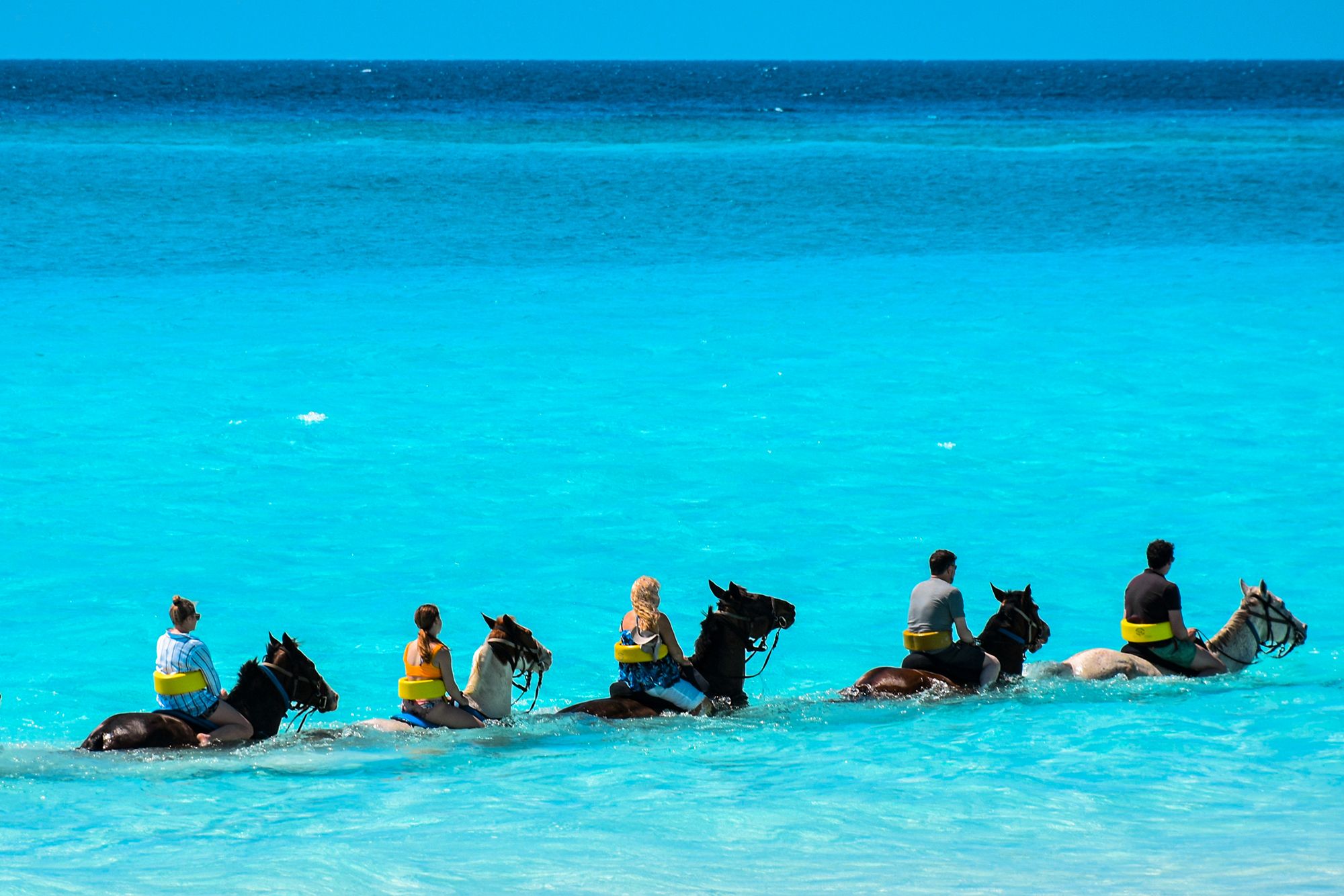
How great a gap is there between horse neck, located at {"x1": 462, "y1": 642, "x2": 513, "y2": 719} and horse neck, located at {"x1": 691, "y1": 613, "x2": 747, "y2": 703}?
5.24 ft

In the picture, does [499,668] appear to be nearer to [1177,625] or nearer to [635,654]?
[635,654]

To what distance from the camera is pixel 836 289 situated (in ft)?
117

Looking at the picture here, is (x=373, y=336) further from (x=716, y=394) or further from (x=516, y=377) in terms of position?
(x=716, y=394)

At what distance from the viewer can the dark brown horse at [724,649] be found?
491 inches

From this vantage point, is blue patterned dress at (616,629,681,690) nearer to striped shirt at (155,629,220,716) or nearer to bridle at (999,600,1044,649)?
bridle at (999,600,1044,649)

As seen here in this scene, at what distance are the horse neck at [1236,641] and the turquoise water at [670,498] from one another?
17.3 inches

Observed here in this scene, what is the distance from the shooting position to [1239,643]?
1397cm

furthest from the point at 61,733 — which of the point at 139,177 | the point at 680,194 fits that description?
the point at 139,177

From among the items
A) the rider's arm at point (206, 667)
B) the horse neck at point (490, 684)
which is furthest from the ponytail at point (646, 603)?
the rider's arm at point (206, 667)

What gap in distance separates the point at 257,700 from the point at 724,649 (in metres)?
3.80

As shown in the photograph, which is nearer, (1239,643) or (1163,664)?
(1163,664)

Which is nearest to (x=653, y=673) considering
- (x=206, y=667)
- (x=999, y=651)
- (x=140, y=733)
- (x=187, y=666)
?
(x=999, y=651)

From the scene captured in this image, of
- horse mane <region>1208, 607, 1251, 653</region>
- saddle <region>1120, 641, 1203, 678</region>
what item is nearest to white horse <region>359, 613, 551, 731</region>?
saddle <region>1120, 641, 1203, 678</region>

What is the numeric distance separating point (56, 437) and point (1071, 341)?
1905cm
